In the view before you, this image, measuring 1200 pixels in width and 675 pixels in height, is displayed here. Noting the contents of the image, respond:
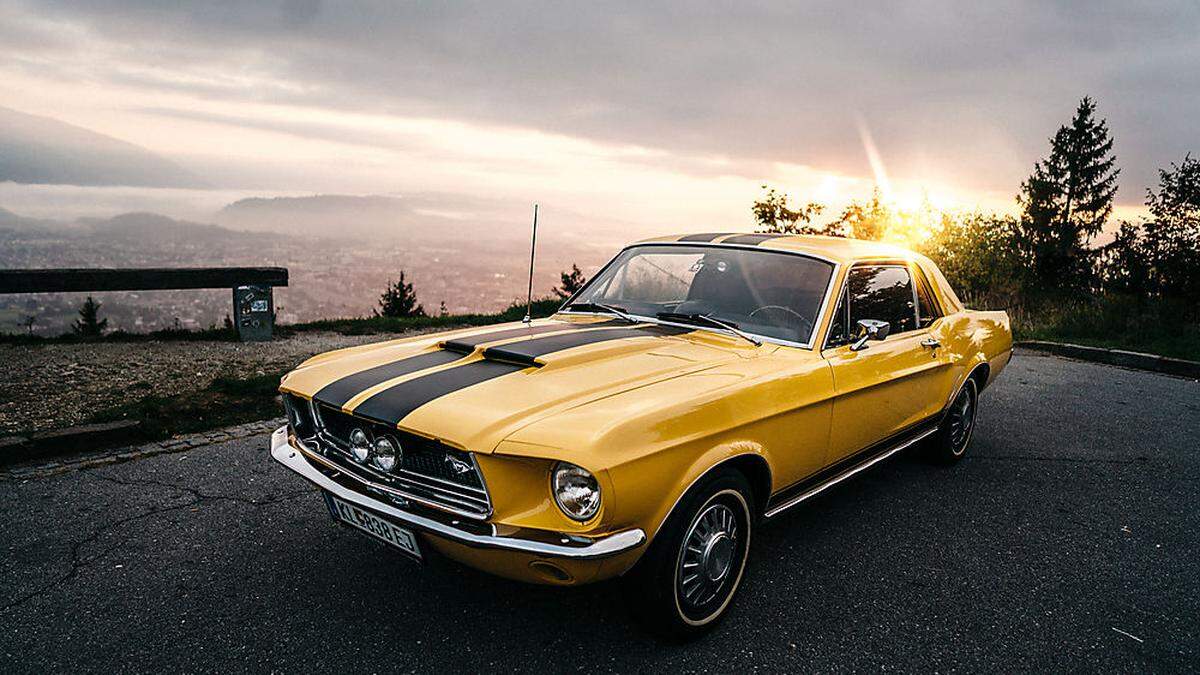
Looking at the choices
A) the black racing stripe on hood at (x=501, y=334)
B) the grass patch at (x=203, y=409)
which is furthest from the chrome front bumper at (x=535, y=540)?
the grass patch at (x=203, y=409)

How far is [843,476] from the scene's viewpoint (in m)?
3.56

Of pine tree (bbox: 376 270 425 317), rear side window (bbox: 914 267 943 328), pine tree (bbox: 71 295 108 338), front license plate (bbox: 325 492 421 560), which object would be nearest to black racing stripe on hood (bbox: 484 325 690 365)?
front license plate (bbox: 325 492 421 560)

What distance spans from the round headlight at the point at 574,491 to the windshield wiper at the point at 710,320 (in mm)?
1452

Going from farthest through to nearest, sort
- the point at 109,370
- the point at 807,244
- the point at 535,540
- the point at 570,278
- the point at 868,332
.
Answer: the point at 570,278 → the point at 109,370 → the point at 807,244 → the point at 868,332 → the point at 535,540

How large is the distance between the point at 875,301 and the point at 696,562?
2047mm

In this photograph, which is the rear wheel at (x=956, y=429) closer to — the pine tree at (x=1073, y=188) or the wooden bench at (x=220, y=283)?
the wooden bench at (x=220, y=283)

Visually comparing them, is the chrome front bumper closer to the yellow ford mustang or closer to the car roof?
the yellow ford mustang

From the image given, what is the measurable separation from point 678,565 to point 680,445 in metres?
0.46

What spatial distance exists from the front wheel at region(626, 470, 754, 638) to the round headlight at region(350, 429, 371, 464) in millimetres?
1128

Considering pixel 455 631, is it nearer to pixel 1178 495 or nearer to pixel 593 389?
pixel 593 389

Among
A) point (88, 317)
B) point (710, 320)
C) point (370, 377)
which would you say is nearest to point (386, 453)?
point (370, 377)

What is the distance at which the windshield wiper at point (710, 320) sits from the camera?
3451 millimetres

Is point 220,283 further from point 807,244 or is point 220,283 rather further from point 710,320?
point 807,244

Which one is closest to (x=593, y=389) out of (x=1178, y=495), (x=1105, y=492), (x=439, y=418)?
(x=439, y=418)
